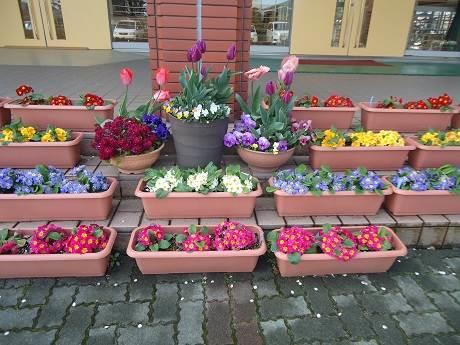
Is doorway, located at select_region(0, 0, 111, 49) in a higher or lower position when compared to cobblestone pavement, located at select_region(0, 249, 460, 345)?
higher

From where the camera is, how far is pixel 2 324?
168 centimetres

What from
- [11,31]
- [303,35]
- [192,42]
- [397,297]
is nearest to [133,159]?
[192,42]

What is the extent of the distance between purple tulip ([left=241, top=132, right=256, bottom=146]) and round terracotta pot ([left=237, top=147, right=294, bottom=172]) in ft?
0.15

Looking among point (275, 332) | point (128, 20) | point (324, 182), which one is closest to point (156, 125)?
point (324, 182)

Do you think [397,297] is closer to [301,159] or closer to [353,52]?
[301,159]

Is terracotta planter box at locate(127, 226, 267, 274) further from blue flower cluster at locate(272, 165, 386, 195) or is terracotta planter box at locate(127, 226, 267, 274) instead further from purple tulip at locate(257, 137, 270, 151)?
purple tulip at locate(257, 137, 270, 151)

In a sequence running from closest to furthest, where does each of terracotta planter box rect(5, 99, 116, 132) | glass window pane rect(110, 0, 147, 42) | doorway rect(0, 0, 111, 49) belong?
terracotta planter box rect(5, 99, 116, 132) < doorway rect(0, 0, 111, 49) < glass window pane rect(110, 0, 147, 42)

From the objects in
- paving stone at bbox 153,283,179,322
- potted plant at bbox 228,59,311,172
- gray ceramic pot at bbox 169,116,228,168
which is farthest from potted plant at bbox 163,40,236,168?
paving stone at bbox 153,283,179,322

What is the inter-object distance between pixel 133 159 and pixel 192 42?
1.05 m

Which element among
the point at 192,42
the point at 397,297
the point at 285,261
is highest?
the point at 192,42

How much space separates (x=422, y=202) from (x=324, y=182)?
0.70 metres

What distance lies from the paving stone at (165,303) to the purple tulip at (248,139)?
106 cm

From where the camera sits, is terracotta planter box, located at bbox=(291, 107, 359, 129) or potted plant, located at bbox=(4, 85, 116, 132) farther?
terracotta planter box, located at bbox=(291, 107, 359, 129)

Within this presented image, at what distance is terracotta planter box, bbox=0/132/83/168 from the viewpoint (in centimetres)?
243
